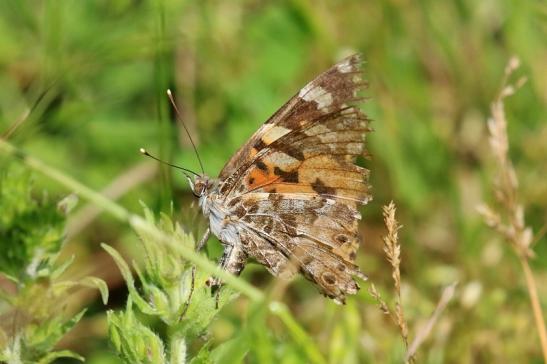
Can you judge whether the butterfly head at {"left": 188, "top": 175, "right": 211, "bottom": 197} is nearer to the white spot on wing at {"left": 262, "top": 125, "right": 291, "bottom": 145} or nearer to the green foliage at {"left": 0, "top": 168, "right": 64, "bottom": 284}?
the white spot on wing at {"left": 262, "top": 125, "right": 291, "bottom": 145}

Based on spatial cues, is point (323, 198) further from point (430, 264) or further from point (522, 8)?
point (522, 8)

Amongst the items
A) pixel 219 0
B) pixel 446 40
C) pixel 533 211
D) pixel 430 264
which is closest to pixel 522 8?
pixel 446 40

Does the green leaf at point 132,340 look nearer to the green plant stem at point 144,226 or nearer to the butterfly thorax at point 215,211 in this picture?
the green plant stem at point 144,226

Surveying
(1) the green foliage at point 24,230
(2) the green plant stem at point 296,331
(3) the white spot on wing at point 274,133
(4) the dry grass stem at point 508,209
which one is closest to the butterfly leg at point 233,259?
(3) the white spot on wing at point 274,133

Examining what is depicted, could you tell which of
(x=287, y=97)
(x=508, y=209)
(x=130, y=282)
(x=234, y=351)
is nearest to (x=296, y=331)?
(x=234, y=351)

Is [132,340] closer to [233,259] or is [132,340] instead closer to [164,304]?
[164,304]

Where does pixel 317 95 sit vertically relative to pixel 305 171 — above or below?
above

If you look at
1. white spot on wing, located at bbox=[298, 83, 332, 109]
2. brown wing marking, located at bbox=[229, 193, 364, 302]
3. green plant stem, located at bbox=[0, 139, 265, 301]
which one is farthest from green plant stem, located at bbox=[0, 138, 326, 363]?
white spot on wing, located at bbox=[298, 83, 332, 109]
